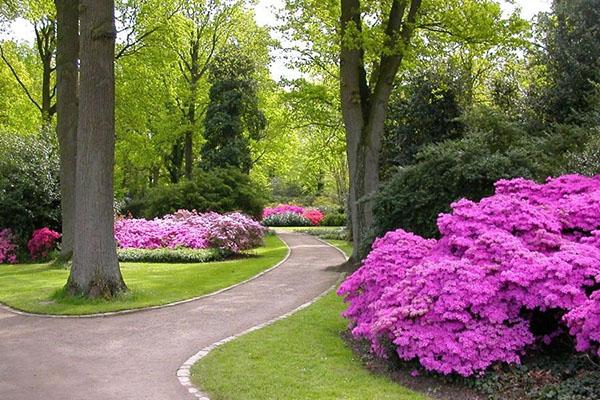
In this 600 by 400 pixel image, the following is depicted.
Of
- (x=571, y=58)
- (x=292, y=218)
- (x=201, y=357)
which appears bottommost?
(x=201, y=357)

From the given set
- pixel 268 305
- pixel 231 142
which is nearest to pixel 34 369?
pixel 268 305

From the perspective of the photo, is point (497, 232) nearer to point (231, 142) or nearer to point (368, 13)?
point (368, 13)

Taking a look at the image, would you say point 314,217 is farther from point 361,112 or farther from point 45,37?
point 361,112

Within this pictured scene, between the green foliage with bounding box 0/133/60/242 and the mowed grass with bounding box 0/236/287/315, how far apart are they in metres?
2.11

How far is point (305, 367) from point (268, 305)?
4190 mm

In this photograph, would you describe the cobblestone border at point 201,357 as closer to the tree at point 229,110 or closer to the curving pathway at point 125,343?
the curving pathway at point 125,343

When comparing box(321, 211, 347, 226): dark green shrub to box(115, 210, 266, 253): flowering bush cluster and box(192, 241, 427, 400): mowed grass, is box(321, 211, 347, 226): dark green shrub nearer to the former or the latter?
box(115, 210, 266, 253): flowering bush cluster

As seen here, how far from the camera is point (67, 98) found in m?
15.8

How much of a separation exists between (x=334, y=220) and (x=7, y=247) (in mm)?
21709

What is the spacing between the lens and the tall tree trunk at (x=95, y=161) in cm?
1106

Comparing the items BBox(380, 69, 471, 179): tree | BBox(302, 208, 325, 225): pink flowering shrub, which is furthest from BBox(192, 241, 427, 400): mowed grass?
BBox(302, 208, 325, 225): pink flowering shrub

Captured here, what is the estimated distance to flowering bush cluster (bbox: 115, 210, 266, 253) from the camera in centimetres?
1895

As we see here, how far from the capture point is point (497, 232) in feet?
22.0

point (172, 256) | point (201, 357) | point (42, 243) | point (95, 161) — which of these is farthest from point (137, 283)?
point (42, 243)
